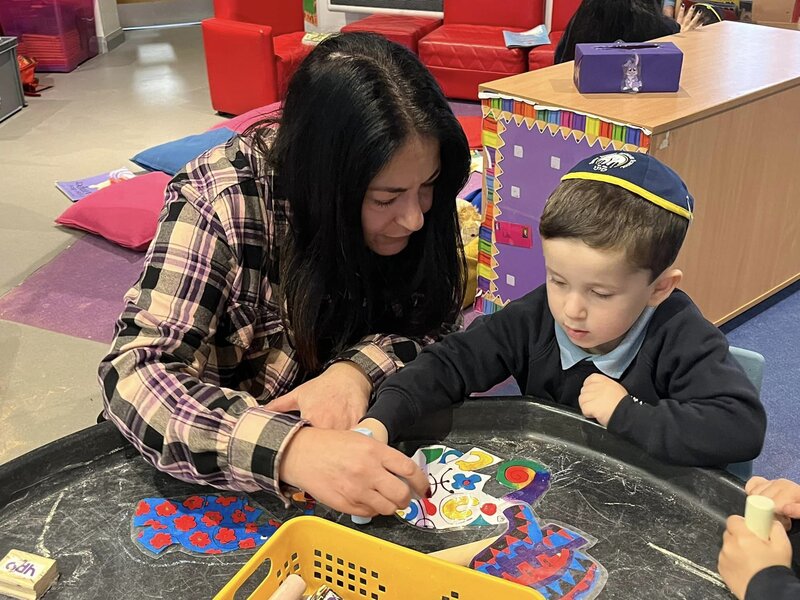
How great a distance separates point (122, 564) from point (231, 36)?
4013 mm

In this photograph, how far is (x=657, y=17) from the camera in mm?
2756

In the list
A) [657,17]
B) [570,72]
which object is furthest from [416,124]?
[657,17]

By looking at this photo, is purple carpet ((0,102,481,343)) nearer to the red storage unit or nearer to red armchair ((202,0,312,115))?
red armchair ((202,0,312,115))

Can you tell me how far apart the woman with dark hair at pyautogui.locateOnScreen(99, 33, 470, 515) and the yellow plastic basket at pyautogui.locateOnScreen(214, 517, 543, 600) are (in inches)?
3.2

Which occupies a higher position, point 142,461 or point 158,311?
point 158,311

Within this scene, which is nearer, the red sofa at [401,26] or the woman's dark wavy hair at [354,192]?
the woman's dark wavy hair at [354,192]

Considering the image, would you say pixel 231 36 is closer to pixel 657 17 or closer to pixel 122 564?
pixel 657 17

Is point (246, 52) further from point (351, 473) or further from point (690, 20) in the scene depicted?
point (351, 473)

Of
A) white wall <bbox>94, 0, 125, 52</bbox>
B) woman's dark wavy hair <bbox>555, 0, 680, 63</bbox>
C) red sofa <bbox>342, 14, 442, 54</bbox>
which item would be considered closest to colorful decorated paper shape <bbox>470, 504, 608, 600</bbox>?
woman's dark wavy hair <bbox>555, 0, 680, 63</bbox>

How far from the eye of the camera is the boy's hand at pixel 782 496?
0.88 metres

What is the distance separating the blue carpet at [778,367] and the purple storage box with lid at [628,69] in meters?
0.85

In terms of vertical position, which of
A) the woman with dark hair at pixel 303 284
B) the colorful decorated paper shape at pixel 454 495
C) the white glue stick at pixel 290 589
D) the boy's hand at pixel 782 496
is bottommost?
the colorful decorated paper shape at pixel 454 495

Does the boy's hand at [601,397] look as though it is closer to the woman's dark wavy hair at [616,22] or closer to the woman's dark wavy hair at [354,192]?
the woman's dark wavy hair at [354,192]

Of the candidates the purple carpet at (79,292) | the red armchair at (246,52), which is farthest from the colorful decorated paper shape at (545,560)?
the red armchair at (246,52)
